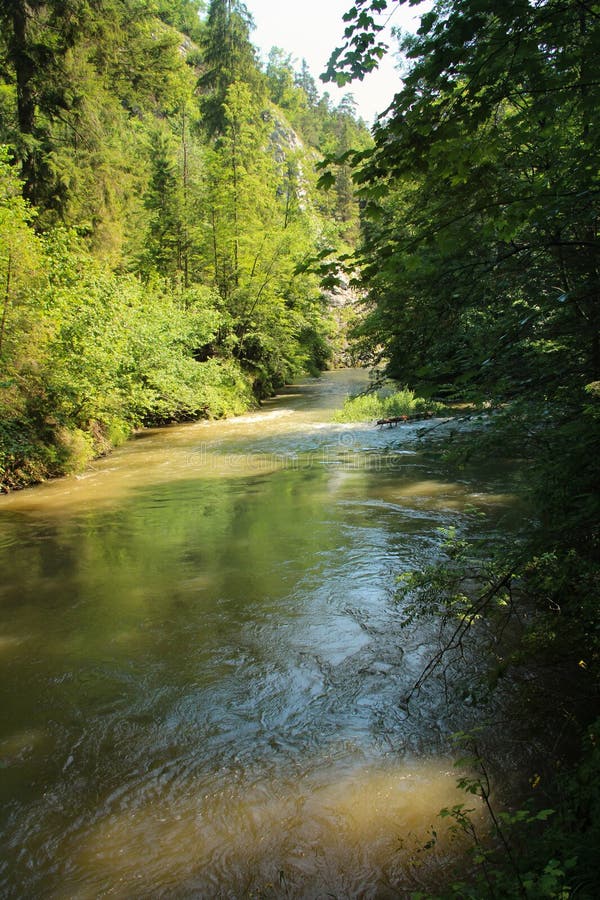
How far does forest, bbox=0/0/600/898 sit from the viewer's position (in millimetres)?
2717

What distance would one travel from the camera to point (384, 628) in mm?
5680

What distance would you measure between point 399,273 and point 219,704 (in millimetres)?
3570

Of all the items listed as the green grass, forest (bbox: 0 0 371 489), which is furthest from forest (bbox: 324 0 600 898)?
the green grass

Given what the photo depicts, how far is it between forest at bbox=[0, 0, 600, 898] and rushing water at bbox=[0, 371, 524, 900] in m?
0.74

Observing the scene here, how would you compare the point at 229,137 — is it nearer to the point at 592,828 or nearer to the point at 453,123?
the point at 453,123

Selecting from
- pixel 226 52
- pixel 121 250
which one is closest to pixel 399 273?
pixel 121 250

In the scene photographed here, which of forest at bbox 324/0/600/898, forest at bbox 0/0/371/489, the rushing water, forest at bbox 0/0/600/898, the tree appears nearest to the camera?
forest at bbox 324/0/600/898

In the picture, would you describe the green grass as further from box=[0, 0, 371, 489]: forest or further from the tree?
the tree

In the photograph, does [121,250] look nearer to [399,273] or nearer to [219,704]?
[219,704]

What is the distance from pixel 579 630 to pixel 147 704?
339 cm

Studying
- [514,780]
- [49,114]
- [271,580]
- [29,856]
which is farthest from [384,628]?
[49,114]

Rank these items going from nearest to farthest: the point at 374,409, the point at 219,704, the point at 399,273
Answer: the point at 399,273 → the point at 219,704 → the point at 374,409

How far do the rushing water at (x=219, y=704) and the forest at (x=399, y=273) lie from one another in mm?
743

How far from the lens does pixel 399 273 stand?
9.52ft
